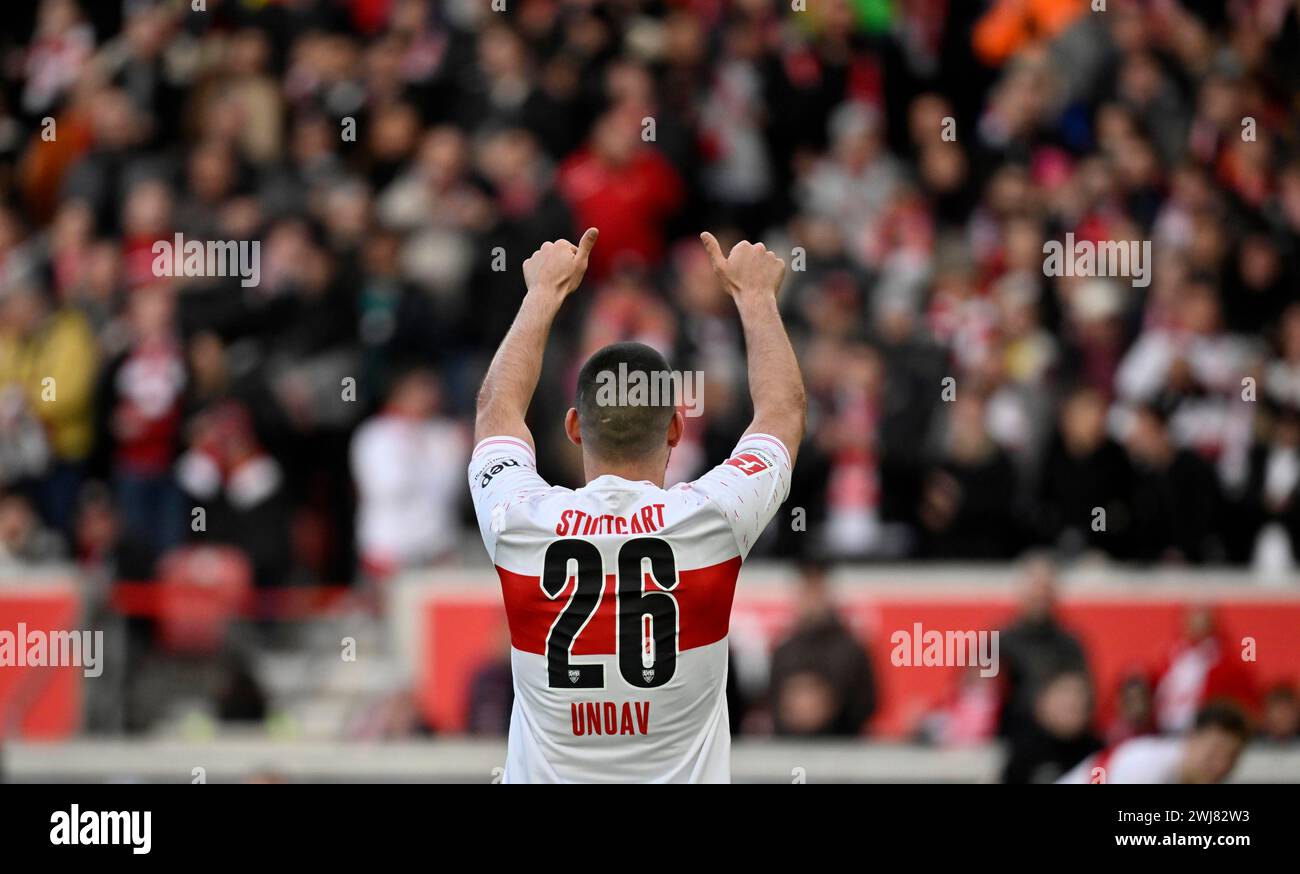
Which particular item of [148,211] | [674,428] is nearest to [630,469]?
[674,428]

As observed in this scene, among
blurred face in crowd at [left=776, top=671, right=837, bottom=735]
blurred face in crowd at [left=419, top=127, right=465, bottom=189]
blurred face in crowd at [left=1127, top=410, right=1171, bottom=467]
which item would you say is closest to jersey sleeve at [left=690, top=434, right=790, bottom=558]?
blurred face in crowd at [left=776, top=671, right=837, bottom=735]

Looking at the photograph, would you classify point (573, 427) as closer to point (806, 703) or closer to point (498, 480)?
point (498, 480)

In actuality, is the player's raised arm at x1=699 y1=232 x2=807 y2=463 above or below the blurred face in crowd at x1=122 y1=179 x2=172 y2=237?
below

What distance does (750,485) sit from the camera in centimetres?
505

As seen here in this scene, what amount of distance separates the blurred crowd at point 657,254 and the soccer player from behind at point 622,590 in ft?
23.5

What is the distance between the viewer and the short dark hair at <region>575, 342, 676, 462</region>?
195 inches

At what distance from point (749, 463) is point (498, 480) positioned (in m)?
0.63

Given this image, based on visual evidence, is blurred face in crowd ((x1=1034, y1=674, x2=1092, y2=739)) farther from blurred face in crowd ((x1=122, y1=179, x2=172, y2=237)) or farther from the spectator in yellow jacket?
blurred face in crowd ((x1=122, y1=179, x2=172, y2=237))

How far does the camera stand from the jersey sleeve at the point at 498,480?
503 cm

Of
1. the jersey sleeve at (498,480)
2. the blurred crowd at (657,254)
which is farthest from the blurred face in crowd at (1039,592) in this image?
the jersey sleeve at (498,480)

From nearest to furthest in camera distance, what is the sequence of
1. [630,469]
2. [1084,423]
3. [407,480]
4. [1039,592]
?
[630,469] < [1039,592] < [1084,423] < [407,480]

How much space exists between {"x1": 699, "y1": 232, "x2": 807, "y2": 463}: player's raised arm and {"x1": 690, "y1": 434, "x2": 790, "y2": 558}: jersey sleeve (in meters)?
0.05

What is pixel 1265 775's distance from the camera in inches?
419

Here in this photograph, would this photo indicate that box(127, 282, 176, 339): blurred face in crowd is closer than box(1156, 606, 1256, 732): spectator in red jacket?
No
